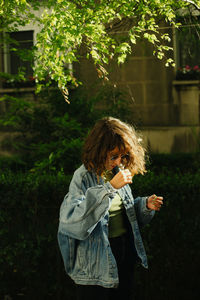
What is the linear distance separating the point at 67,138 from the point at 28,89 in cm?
376

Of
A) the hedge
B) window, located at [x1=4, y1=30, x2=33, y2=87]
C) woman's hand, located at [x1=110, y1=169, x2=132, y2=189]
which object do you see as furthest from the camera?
window, located at [x1=4, y1=30, x2=33, y2=87]

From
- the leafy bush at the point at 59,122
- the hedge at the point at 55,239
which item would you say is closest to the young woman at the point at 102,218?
the hedge at the point at 55,239

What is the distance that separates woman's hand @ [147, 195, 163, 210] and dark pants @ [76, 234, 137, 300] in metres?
0.25

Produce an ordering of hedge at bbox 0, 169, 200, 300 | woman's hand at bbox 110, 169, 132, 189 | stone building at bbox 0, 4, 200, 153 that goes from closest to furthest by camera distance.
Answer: woman's hand at bbox 110, 169, 132, 189 → hedge at bbox 0, 169, 200, 300 → stone building at bbox 0, 4, 200, 153

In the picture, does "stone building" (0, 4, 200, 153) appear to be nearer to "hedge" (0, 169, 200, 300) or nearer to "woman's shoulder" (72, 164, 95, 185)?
"hedge" (0, 169, 200, 300)

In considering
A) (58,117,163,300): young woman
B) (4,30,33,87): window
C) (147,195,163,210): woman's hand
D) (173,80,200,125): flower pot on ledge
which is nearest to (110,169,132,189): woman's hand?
(58,117,163,300): young woman

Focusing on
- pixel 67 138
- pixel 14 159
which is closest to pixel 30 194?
pixel 67 138

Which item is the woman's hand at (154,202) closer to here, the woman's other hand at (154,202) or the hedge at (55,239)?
the woman's other hand at (154,202)

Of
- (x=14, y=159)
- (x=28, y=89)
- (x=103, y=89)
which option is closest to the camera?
(x=103, y=89)

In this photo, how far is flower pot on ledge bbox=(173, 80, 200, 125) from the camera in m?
10.1

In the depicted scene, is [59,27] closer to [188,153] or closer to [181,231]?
[181,231]

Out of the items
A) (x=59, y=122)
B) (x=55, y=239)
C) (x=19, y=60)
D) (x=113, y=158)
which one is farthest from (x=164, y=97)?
(x=113, y=158)

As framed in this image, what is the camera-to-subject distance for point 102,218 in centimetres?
282

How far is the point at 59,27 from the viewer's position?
3609 mm
